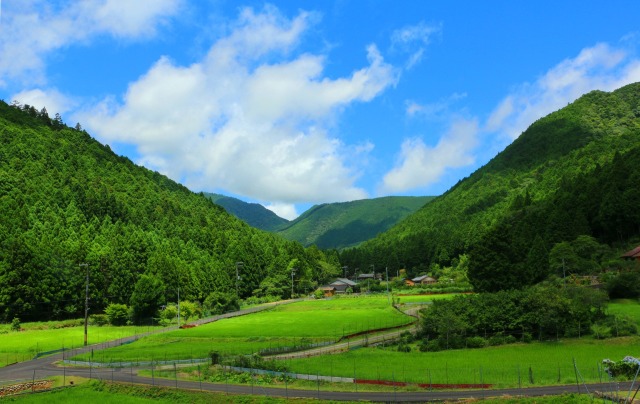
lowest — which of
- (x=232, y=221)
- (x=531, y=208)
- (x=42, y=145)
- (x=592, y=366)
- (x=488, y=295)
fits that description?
(x=592, y=366)

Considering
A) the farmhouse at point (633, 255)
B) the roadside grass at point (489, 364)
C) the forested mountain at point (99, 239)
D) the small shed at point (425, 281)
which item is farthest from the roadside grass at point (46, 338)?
the small shed at point (425, 281)

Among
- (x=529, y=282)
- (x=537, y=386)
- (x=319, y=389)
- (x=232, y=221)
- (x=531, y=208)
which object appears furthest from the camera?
(x=232, y=221)

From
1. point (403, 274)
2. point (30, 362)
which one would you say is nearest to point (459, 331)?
point (30, 362)

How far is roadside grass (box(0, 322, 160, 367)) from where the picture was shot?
53.8 m

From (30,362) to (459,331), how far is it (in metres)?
42.2

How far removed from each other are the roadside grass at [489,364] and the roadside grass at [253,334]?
1140 cm

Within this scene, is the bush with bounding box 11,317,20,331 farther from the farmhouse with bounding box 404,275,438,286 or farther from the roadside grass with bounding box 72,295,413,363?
the farmhouse with bounding box 404,275,438,286

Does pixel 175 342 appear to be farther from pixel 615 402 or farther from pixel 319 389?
pixel 615 402

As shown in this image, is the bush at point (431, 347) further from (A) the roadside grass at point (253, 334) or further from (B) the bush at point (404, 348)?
(A) the roadside grass at point (253, 334)

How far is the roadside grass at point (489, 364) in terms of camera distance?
33.3m

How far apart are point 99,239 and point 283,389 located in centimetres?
8715

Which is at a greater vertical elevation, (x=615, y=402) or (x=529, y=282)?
(x=529, y=282)

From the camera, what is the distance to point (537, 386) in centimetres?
3103

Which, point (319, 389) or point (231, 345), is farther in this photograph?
point (231, 345)
